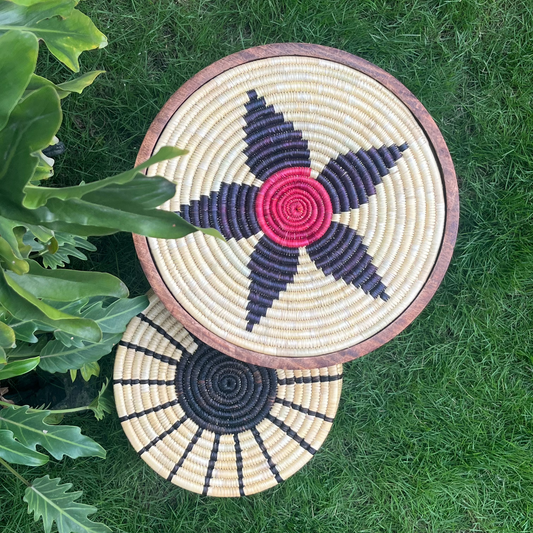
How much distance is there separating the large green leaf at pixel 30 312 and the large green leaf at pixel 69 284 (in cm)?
2

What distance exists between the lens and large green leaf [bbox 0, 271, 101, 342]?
1.75 ft

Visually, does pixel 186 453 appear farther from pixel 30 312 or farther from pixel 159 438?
pixel 30 312

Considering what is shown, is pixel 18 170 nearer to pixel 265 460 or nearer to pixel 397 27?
pixel 265 460

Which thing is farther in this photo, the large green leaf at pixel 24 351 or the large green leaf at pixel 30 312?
the large green leaf at pixel 24 351

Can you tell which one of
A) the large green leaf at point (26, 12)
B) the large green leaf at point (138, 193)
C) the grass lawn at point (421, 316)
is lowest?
the grass lawn at point (421, 316)

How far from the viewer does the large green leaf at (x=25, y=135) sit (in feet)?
1.63

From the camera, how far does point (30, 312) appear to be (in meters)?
0.54

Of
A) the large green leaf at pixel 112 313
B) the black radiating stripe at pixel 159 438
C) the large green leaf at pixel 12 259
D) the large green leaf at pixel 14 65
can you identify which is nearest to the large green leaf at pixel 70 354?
the large green leaf at pixel 112 313

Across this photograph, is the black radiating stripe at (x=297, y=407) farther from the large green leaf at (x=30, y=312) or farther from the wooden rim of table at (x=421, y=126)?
the large green leaf at (x=30, y=312)

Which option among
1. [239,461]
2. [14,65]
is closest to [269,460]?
[239,461]

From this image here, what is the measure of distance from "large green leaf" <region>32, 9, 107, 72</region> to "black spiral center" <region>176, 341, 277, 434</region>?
648 mm

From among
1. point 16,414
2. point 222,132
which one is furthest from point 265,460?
point 222,132

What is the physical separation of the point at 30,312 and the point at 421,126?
0.77 meters

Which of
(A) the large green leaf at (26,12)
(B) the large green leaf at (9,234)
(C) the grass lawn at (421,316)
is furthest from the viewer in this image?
(C) the grass lawn at (421,316)
